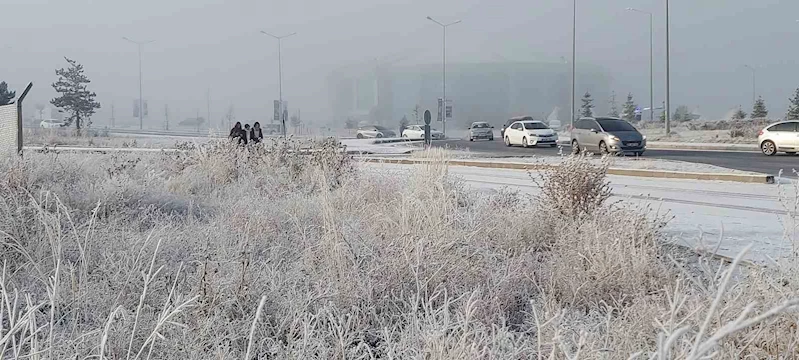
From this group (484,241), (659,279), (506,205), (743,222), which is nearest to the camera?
(659,279)

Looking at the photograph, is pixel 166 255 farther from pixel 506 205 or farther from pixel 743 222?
pixel 743 222

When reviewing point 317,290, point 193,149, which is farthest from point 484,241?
point 193,149

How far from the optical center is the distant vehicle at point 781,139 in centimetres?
2547

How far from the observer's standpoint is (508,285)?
472 centimetres

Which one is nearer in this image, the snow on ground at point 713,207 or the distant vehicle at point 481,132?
the snow on ground at point 713,207

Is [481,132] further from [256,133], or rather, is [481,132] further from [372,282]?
[372,282]

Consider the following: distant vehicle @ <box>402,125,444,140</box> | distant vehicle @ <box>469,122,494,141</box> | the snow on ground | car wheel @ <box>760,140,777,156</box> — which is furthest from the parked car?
distant vehicle @ <box>402,125,444,140</box>

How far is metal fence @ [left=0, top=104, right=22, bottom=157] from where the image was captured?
40.1ft

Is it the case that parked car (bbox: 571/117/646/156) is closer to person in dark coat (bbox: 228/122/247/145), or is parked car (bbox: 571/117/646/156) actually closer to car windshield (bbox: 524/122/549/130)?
car windshield (bbox: 524/122/549/130)

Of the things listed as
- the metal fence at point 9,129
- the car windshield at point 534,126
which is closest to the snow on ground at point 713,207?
the metal fence at point 9,129

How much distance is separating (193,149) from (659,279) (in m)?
11.0

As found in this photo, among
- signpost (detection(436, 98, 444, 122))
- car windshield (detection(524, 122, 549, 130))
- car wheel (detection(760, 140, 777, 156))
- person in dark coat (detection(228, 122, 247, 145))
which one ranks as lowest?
car wheel (detection(760, 140, 777, 156))

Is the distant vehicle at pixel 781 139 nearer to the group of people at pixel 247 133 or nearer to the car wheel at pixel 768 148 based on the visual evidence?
the car wheel at pixel 768 148

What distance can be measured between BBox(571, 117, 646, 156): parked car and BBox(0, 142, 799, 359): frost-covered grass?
17869 mm
